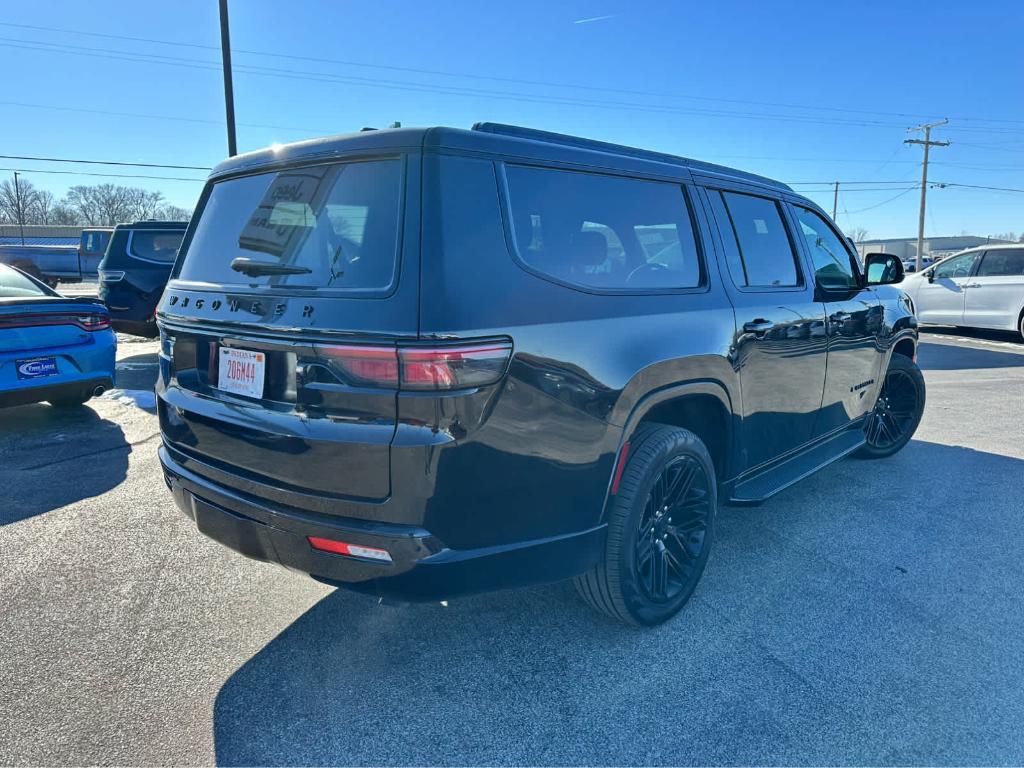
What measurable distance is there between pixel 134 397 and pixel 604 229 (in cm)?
642

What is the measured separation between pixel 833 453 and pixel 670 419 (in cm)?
164

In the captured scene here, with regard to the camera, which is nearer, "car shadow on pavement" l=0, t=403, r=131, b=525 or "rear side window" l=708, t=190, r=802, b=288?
"rear side window" l=708, t=190, r=802, b=288

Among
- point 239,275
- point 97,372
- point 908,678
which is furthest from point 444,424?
point 97,372

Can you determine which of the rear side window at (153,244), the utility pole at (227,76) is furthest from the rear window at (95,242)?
the rear side window at (153,244)

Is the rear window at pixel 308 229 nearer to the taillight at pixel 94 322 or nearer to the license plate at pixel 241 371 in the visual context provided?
the license plate at pixel 241 371

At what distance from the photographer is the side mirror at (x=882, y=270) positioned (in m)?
4.66

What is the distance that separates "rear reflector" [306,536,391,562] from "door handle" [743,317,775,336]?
2040mm

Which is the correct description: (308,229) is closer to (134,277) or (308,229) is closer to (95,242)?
(134,277)

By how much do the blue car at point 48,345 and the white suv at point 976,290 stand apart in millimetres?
14349

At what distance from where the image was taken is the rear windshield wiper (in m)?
2.27

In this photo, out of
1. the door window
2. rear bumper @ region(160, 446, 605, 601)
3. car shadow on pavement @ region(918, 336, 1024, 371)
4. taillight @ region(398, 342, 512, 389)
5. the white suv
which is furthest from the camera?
the door window

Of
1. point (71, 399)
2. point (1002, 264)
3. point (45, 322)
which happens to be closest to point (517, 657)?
point (45, 322)

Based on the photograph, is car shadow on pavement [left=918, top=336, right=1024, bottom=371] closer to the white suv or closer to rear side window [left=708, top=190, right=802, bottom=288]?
the white suv

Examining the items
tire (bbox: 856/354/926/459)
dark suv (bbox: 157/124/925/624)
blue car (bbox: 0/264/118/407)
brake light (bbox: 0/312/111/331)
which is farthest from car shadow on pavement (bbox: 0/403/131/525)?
tire (bbox: 856/354/926/459)
